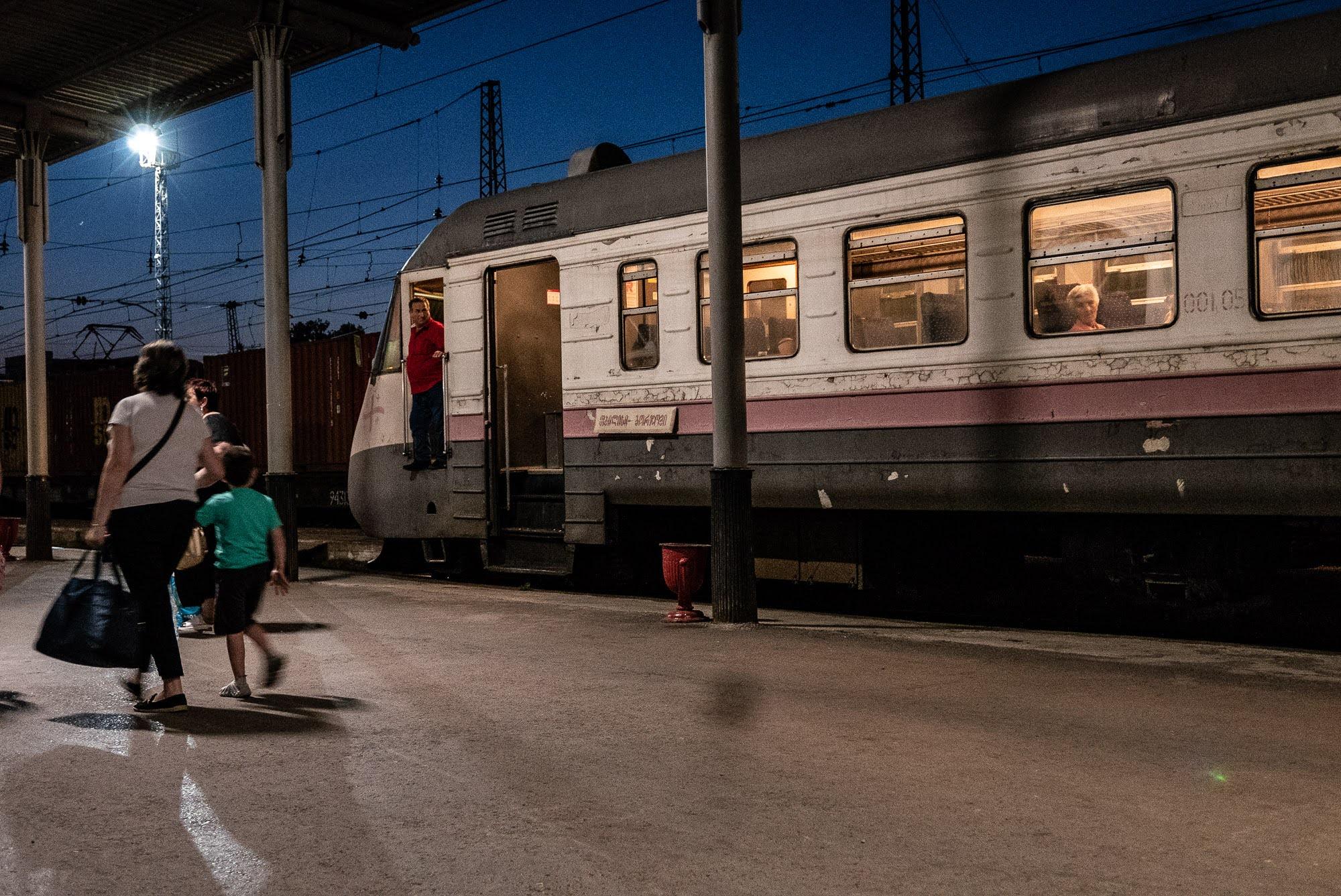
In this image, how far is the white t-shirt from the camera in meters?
5.75

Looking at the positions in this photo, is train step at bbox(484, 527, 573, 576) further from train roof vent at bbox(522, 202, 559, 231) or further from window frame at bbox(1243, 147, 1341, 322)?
window frame at bbox(1243, 147, 1341, 322)

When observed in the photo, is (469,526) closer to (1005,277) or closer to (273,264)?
(273,264)

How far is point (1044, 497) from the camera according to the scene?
7.82 metres

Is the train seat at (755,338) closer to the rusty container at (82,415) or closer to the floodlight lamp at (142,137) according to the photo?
the floodlight lamp at (142,137)

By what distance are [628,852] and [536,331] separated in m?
8.36

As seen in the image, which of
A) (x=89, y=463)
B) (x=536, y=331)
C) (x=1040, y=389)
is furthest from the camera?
(x=89, y=463)

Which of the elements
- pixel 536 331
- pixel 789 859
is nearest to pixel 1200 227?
pixel 789 859

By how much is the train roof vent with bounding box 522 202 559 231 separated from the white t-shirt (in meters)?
5.18

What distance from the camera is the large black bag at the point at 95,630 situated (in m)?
5.81

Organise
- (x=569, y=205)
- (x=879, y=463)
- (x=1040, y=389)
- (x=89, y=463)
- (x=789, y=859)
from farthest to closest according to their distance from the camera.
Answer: (x=89, y=463) < (x=569, y=205) < (x=879, y=463) < (x=1040, y=389) < (x=789, y=859)

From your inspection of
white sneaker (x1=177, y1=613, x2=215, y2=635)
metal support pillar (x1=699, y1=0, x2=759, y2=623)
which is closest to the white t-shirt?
white sneaker (x1=177, y1=613, x2=215, y2=635)

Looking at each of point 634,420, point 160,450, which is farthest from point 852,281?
point 160,450

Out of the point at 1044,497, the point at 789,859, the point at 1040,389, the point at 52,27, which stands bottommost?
the point at 789,859

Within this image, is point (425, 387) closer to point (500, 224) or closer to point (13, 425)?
point (500, 224)
